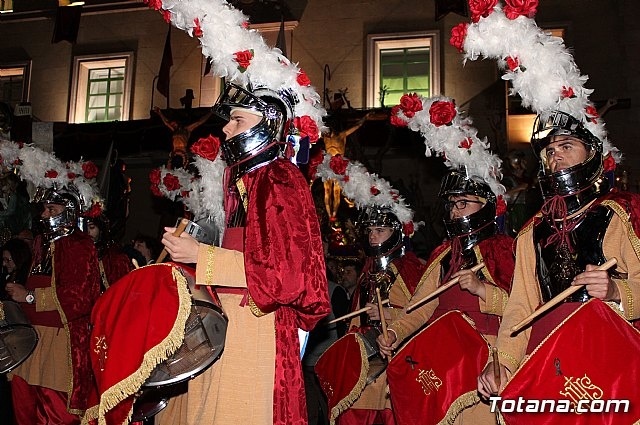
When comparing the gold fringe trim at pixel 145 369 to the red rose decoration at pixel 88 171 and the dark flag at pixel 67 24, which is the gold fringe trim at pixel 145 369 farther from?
the dark flag at pixel 67 24

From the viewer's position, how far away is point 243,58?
12.7ft

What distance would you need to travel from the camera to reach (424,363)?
5.49 m

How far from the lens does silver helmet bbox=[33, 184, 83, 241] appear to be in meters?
7.61

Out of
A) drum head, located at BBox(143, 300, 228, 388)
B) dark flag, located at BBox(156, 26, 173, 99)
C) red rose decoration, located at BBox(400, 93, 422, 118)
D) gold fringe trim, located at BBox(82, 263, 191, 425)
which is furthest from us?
dark flag, located at BBox(156, 26, 173, 99)

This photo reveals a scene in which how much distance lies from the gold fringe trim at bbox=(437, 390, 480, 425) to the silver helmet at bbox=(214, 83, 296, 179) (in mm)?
2422

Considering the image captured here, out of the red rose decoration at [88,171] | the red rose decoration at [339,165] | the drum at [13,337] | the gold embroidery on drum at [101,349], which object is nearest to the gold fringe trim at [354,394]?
the red rose decoration at [339,165]

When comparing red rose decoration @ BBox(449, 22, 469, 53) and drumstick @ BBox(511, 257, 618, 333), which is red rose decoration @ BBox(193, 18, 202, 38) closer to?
red rose decoration @ BBox(449, 22, 469, 53)

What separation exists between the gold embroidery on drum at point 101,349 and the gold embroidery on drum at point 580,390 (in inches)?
88.4

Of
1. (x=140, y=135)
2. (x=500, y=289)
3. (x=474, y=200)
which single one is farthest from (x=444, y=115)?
(x=140, y=135)

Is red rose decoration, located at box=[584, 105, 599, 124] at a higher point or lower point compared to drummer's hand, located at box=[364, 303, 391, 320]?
higher

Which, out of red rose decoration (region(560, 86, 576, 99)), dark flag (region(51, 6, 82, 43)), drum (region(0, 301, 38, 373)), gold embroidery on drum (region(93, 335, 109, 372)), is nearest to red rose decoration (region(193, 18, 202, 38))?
gold embroidery on drum (region(93, 335, 109, 372))

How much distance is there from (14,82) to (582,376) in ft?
70.8

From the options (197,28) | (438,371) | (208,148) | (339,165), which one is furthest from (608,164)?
(339,165)

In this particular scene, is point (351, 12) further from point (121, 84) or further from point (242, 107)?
point (242, 107)
